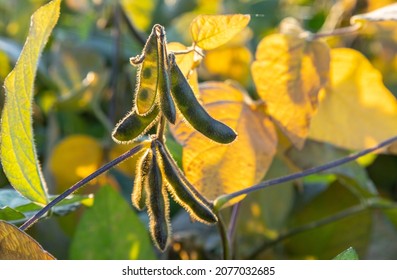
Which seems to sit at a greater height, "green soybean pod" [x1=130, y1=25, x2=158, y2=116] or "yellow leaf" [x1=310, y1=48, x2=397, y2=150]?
"green soybean pod" [x1=130, y1=25, x2=158, y2=116]

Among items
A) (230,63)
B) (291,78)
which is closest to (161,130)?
(291,78)

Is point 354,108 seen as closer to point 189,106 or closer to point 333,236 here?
point 333,236

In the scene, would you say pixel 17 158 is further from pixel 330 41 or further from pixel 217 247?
pixel 330 41

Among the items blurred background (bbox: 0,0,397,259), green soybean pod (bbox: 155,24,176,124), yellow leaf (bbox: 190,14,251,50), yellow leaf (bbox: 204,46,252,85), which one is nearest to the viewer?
green soybean pod (bbox: 155,24,176,124)

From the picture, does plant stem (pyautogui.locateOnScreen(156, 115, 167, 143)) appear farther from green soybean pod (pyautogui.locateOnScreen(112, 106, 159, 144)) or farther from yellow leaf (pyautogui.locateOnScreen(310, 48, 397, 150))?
yellow leaf (pyautogui.locateOnScreen(310, 48, 397, 150))

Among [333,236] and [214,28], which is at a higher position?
[214,28]

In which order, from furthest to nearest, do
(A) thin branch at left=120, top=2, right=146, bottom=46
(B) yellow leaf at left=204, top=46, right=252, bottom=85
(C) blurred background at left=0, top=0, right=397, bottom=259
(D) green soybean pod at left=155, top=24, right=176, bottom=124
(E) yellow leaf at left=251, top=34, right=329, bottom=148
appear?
1. (B) yellow leaf at left=204, top=46, right=252, bottom=85
2. (A) thin branch at left=120, top=2, right=146, bottom=46
3. (C) blurred background at left=0, top=0, right=397, bottom=259
4. (E) yellow leaf at left=251, top=34, right=329, bottom=148
5. (D) green soybean pod at left=155, top=24, right=176, bottom=124

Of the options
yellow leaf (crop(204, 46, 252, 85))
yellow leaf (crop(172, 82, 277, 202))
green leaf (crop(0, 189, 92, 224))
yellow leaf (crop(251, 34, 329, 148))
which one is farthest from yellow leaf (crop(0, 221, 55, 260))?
yellow leaf (crop(204, 46, 252, 85))
